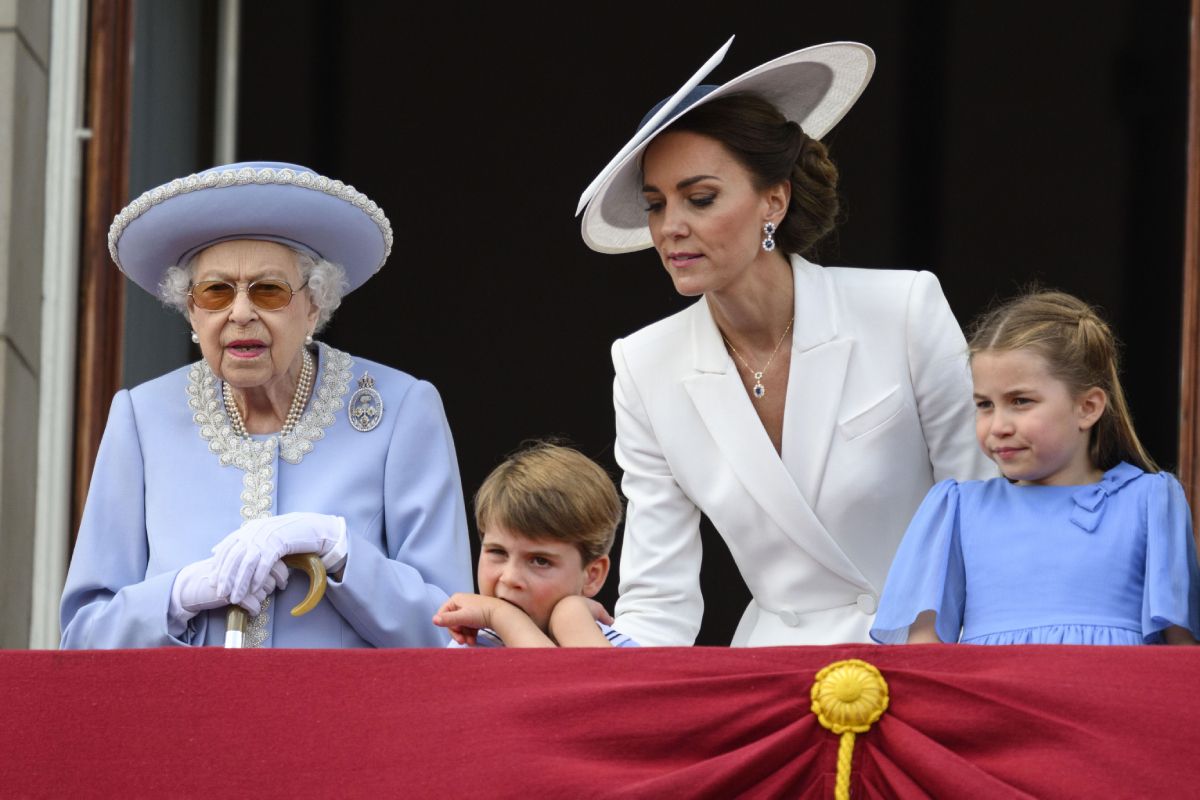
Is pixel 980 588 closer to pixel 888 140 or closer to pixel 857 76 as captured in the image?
pixel 857 76

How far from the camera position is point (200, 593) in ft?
10.6

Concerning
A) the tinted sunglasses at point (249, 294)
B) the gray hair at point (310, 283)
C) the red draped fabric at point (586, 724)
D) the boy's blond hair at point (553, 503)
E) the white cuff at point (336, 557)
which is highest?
the gray hair at point (310, 283)

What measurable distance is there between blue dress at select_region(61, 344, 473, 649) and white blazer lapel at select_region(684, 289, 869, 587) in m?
0.47

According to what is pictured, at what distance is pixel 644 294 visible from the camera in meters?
6.91

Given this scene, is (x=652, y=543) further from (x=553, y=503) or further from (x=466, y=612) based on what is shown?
(x=466, y=612)

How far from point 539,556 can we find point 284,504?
1.57 feet

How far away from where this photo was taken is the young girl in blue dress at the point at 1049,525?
3037mm

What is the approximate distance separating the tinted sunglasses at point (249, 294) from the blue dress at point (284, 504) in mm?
196

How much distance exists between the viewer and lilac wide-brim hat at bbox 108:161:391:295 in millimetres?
3477

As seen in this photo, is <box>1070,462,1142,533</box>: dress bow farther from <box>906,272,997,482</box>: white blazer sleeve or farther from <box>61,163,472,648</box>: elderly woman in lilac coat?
<box>61,163,472,648</box>: elderly woman in lilac coat

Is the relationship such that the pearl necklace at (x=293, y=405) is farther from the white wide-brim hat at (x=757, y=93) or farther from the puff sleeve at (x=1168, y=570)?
the puff sleeve at (x=1168, y=570)

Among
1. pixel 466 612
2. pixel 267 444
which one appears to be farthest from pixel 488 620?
pixel 267 444

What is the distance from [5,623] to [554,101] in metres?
2.56

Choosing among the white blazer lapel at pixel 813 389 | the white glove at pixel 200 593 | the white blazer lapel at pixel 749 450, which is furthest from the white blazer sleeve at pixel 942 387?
the white glove at pixel 200 593
